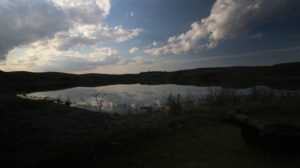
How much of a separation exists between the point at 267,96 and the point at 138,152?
10.0 meters

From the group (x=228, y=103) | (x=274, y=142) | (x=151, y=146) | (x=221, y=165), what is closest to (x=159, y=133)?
(x=151, y=146)

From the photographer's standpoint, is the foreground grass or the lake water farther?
the lake water

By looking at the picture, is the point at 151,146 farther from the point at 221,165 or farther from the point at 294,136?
the point at 294,136

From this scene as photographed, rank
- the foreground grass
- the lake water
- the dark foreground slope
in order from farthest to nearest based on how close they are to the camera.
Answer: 1. the dark foreground slope
2. the lake water
3. the foreground grass

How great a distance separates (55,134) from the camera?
623cm

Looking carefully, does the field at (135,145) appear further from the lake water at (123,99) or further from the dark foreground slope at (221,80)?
the dark foreground slope at (221,80)

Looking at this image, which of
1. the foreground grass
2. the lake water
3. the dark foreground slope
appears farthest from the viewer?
the dark foreground slope

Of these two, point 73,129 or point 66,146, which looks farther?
point 73,129

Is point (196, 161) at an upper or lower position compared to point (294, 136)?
lower

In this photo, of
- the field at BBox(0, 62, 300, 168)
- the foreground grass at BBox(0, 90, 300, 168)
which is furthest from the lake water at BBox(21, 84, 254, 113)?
the foreground grass at BBox(0, 90, 300, 168)

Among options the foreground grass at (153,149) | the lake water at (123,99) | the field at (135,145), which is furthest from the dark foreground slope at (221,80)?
the foreground grass at (153,149)

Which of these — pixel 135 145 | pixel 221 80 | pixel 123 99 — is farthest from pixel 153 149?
pixel 221 80

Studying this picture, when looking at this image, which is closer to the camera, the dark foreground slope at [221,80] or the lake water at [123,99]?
the lake water at [123,99]

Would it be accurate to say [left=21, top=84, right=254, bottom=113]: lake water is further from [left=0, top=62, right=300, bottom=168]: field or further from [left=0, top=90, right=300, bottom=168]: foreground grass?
[left=0, top=90, right=300, bottom=168]: foreground grass
